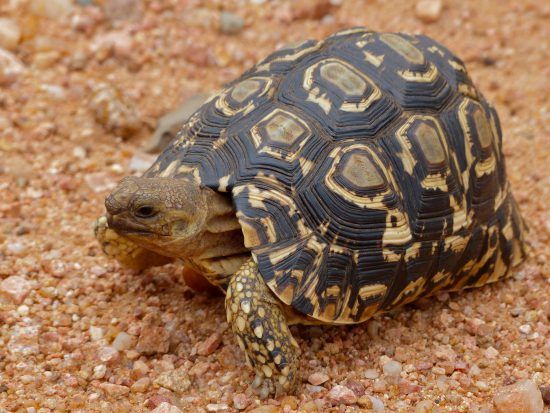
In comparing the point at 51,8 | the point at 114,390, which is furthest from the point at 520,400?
the point at 51,8

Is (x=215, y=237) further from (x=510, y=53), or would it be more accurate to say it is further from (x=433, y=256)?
(x=510, y=53)

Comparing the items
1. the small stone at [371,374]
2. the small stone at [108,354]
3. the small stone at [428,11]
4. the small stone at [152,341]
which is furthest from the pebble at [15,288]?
the small stone at [428,11]

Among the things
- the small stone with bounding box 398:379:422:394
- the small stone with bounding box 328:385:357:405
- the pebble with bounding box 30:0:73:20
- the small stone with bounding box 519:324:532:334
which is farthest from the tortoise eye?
the pebble with bounding box 30:0:73:20

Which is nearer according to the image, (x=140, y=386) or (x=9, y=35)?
(x=140, y=386)

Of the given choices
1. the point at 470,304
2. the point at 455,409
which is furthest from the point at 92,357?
the point at 470,304

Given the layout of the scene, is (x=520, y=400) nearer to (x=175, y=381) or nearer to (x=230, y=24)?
(x=175, y=381)

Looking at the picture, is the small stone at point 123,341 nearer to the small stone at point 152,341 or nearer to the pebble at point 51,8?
the small stone at point 152,341

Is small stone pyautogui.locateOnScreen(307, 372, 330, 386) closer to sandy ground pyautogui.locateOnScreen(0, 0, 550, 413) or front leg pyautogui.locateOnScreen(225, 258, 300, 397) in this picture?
sandy ground pyautogui.locateOnScreen(0, 0, 550, 413)
